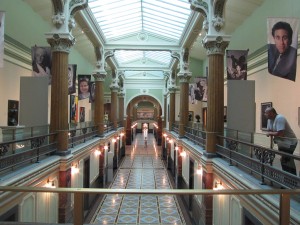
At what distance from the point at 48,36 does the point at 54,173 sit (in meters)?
4.27

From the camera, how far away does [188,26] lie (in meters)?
14.3

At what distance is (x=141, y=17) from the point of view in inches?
693

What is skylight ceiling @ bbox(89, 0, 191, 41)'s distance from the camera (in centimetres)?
1468

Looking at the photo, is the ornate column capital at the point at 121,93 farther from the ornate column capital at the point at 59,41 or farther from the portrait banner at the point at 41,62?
the ornate column capital at the point at 59,41

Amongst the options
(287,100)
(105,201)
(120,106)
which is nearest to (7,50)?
(105,201)

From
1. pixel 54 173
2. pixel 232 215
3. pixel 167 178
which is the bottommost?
pixel 167 178

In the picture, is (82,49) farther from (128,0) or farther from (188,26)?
(188,26)

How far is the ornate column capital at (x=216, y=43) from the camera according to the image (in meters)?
9.05

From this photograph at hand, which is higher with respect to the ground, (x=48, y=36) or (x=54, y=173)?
(x=48, y=36)

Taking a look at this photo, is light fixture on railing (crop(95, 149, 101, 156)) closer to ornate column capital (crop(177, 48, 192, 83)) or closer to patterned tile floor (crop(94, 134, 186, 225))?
patterned tile floor (crop(94, 134, 186, 225))

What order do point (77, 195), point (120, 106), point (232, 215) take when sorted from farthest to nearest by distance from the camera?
point (120, 106), point (232, 215), point (77, 195)

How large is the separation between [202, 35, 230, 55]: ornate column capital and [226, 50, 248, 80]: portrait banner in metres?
0.68

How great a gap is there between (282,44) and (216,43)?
3174 mm

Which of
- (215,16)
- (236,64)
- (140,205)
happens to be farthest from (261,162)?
(140,205)
